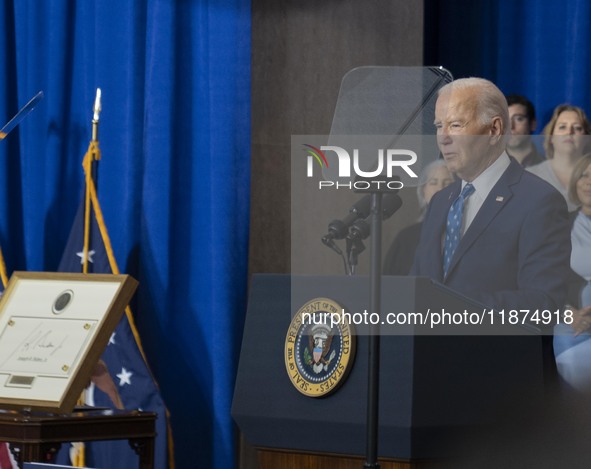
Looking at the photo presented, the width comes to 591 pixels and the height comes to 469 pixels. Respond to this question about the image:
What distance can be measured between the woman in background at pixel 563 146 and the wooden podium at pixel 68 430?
172 cm

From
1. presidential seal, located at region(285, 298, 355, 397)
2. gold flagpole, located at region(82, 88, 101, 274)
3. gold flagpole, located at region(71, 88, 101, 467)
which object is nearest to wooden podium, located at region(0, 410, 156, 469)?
gold flagpole, located at region(71, 88, 101, 467)

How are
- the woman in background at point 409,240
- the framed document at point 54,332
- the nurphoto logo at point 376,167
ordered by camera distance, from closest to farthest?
the nurphoto logo at point 376,167 → the woman in background at point 409,240 → the framed document at point 54,332

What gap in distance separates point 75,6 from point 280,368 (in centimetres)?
320

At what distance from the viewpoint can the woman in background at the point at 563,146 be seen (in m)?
3.05

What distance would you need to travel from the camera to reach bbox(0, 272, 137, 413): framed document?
149 inches

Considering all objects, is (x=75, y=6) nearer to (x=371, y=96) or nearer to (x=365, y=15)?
(x=365, y=15)

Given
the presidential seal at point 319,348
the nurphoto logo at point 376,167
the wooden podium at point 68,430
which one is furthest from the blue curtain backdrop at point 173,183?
the presidential seal at point 319,348

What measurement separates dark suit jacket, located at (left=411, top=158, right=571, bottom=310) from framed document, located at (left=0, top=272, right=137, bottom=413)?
5.36 ft

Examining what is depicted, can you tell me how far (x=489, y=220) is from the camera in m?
2.56

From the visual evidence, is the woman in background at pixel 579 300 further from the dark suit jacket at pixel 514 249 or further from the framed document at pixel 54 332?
the framed document at pixel 54 332

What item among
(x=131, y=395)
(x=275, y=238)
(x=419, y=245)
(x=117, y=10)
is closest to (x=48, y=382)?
(x=131, y=395)

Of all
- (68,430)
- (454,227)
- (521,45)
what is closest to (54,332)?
(68,430)

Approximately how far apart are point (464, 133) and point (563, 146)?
3.39 feet

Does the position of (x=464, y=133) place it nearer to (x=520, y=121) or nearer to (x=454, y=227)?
(x=454, y=227)
